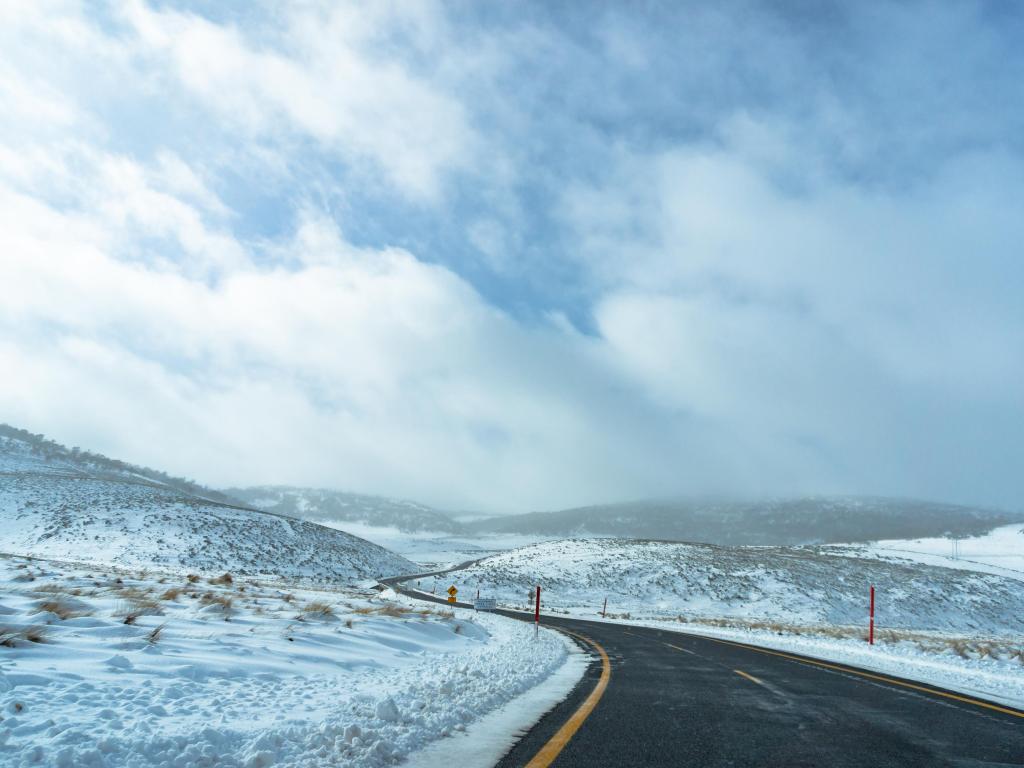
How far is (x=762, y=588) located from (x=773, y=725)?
2472 inches

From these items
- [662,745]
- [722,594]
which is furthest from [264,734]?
[722,594]

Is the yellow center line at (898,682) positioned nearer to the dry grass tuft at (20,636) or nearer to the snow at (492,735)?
the snow at (492,735)

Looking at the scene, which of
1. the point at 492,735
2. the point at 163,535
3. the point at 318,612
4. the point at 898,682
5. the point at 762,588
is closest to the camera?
the point at 492,735

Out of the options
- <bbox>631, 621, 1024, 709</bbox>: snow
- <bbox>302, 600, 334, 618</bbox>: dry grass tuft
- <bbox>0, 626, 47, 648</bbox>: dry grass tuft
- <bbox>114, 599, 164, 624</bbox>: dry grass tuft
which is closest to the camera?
<bbox>0, 626, 47, 648</bbox>: dry grass tuft

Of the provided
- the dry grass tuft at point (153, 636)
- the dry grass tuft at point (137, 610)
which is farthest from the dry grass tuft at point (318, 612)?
the dry grass tuft at point (153, 636)

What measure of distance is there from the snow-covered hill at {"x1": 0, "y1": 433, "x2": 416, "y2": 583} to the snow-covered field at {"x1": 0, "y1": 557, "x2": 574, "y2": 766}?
40941mm

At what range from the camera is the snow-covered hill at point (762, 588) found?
56.2 meters

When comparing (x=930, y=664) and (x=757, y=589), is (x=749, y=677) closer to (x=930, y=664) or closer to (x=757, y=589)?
(x=930, y=664)

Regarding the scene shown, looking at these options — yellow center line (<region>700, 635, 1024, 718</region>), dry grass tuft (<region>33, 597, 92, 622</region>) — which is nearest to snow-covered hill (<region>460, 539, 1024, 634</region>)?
yellow center line (<region>700, 635, 1024, 718</region>)

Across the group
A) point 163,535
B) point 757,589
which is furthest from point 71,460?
point 757,589

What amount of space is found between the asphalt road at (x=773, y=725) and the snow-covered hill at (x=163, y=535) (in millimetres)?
46051

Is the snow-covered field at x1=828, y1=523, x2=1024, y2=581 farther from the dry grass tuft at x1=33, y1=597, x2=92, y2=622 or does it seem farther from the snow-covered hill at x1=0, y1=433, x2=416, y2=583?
the dry grass tuft at x1=33, y1=597, x2=92, y2=622

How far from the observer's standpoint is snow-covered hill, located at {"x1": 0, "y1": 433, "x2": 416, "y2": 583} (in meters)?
51.8

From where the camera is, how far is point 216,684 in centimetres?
681
